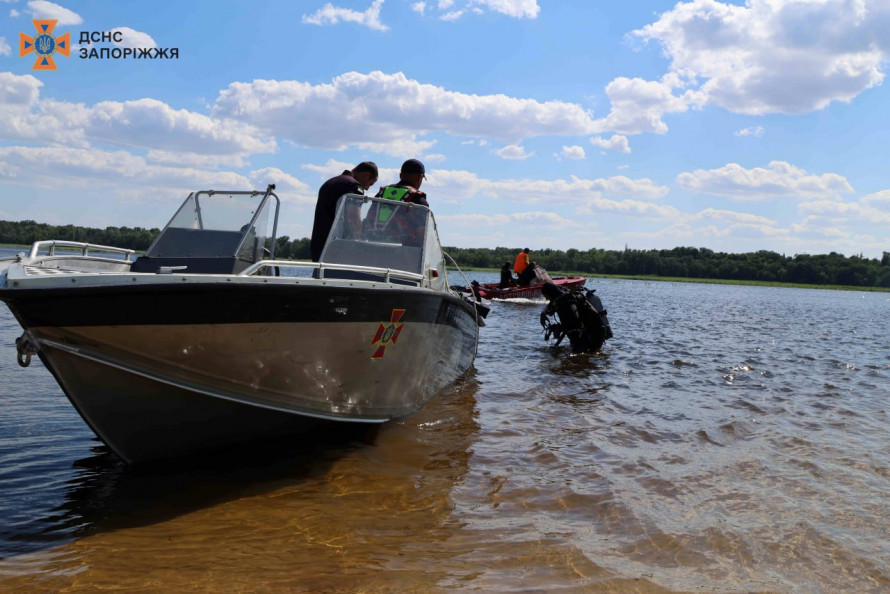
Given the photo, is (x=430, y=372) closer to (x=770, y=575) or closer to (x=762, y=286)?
(x=770, y=575)

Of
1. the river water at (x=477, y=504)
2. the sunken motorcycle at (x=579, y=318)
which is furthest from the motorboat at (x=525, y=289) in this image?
the river water at (x=477, y=504)

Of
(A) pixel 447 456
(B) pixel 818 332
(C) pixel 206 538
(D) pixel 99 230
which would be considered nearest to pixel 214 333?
(C) pixel 206 538

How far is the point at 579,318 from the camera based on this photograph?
14.3m

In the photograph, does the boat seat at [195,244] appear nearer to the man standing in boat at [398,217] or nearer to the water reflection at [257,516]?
the man standing in boat at [398,217]

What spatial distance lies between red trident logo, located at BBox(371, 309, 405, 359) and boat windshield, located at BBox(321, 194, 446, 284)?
1076mm

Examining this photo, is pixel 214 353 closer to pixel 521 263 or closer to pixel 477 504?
pixel 477 504

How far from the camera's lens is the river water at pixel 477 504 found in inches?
146

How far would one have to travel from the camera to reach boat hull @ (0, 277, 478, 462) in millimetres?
4148

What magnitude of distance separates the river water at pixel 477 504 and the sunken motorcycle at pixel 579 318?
5.27 metres

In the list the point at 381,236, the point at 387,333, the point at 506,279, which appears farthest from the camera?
→ the point at 506,279

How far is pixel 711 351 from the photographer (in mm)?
15422

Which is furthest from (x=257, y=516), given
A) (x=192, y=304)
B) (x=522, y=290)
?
(x=522, y=290)

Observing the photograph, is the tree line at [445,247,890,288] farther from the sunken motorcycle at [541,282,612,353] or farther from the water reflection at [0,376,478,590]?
the water reflection at [0,376,478,590]

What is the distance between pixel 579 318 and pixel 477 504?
986 cm
